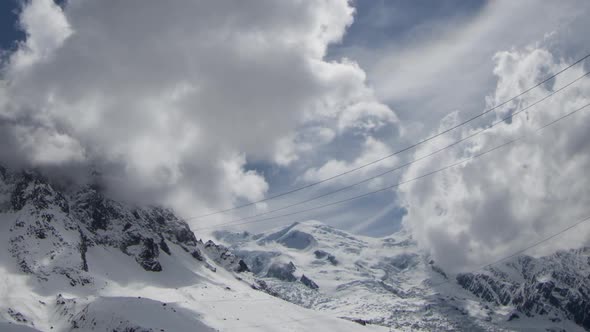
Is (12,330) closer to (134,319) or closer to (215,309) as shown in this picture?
(134,319)

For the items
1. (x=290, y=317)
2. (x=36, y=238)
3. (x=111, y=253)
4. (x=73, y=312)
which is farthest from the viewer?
(x=111, y=253)

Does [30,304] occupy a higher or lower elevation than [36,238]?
lower

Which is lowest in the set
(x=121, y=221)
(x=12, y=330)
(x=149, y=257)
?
(x=12, y=330)

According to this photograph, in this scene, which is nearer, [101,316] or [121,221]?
[101,316]

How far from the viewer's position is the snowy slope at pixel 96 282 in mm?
84188

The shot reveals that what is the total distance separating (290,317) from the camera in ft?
393

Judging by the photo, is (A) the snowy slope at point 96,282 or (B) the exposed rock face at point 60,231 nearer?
(A) the snowy slope at point 96,282

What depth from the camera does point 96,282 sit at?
445 ft

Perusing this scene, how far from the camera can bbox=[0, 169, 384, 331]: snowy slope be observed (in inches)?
3314

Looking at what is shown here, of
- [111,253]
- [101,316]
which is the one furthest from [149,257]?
[101,316]

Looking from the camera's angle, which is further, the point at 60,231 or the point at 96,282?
the point at 60,231

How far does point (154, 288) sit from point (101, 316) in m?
78.6

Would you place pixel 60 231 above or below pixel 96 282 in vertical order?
above

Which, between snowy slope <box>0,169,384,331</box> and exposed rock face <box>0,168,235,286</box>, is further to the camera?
exposed rock face <box>0,168,235,286</box>
